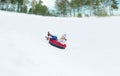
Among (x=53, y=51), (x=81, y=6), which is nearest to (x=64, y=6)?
(x=81, y=6)

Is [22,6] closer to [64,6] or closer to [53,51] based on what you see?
[64,6]

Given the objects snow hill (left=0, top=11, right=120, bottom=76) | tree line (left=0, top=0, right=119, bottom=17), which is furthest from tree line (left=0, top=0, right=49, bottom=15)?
snow hill (left=0, top=11, right=120, bottom=76)

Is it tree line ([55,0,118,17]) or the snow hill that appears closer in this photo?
the snow hill

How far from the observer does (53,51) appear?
34.8ft

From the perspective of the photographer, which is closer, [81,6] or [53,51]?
[53,51]

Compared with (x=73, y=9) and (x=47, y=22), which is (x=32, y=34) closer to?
(x=47, y=22)

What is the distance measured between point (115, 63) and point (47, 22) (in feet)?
16.6

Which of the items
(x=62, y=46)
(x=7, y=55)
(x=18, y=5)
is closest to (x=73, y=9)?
(x=18, y=5)

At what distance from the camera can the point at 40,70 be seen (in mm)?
8664

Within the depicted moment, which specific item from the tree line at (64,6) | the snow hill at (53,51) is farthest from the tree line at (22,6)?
the snow hill at (53,51)

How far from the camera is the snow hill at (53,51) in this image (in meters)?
8.68

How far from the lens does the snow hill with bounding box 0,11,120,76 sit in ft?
28.5

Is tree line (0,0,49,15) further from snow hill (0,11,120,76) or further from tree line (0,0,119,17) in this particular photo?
snow hill (0,11,120,76)

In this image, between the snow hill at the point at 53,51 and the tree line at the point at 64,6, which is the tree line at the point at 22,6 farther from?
the snow hill at the point at 53,51
